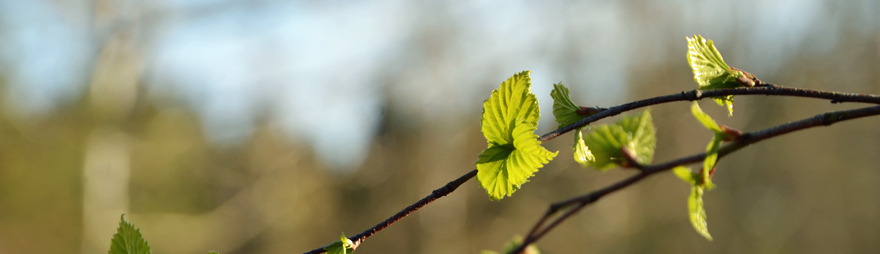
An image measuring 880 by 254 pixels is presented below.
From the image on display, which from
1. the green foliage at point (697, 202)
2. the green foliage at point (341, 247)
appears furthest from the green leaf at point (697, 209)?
the green foliage at point (341, 247)

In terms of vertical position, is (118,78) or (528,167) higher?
(118,78)

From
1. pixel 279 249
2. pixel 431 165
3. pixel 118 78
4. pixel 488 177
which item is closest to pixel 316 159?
pixel 279 249

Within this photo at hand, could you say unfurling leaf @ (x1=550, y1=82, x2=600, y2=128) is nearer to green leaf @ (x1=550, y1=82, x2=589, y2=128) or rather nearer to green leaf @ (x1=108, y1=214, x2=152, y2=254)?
green leaf @ (x1=550, y1=82, x2=589, y2=128)

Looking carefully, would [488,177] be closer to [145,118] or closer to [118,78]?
[118,78]

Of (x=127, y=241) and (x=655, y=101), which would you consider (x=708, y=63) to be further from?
(x=127, y=241)

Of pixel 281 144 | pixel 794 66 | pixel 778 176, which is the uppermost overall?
pixel 281 144
